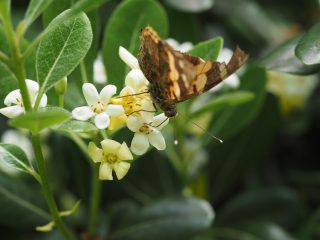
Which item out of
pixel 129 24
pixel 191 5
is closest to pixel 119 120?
pixel 129 24

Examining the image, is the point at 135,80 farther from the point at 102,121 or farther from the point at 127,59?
the point at 102,121

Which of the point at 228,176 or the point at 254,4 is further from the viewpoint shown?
the point at 254,4

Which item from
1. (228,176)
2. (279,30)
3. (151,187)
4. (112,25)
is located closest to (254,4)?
(279,30)

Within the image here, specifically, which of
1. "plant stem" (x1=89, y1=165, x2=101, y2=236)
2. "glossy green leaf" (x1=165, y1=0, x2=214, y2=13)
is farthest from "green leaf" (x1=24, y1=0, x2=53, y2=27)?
"glossy green leaf" (x1=165, y1=0, x2=214, y2=13)

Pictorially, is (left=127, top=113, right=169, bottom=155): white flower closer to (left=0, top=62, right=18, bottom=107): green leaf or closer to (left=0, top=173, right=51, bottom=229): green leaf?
(left=0, top=62, right=18, bottom=107): green leaf

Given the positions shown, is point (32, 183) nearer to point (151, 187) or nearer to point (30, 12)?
point (151, 187)

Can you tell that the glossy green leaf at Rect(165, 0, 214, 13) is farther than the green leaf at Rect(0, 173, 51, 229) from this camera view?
Yes

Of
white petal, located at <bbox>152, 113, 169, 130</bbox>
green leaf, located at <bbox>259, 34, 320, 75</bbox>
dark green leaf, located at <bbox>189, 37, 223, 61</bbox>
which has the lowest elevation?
green leaf, located at <bbox>259, 34, 320, 75</bbox>
